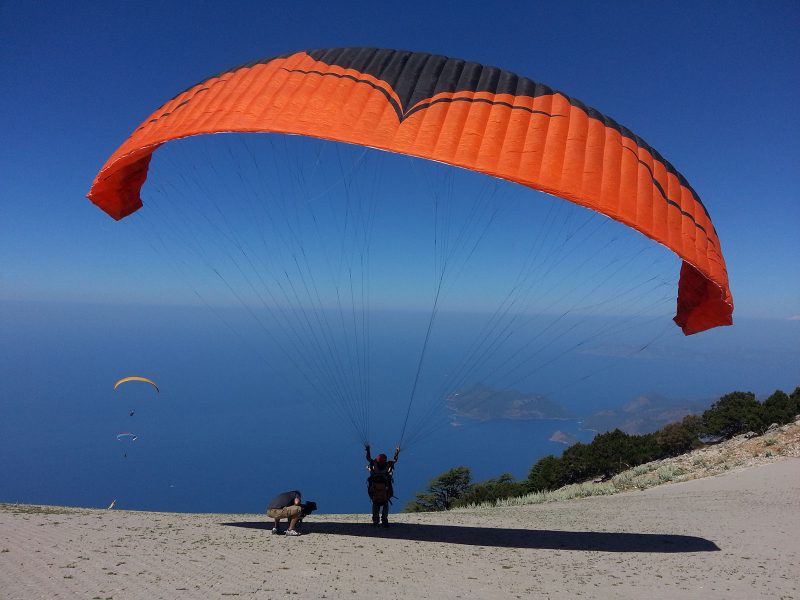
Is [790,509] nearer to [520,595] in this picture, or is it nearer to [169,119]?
[520,595]

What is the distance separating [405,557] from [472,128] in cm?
582

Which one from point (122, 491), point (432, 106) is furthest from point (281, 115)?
point (122, 491)

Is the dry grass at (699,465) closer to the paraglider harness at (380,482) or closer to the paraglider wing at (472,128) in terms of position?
the paraglider harness at (380,482)

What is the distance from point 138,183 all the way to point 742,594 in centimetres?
1098

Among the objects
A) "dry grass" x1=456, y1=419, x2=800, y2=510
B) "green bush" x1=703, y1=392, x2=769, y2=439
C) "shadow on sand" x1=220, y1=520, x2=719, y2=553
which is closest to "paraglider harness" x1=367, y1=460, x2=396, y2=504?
"shadow on sand" x1=220, y1=520, x2=719, y2=553

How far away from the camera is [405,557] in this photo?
5.79 metres

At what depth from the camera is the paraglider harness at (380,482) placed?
24.3 ft

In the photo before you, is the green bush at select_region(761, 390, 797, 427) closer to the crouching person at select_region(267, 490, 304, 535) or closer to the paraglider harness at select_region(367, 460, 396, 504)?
the paraglider harness at select_region(367, 460, 396, 504)

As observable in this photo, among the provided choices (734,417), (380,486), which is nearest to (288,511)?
(380,486)

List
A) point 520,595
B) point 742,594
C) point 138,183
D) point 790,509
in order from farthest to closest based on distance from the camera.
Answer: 1. point 790,509
2. point 138,183
3. point 742,594
4. point 520,595

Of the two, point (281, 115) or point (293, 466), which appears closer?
Result: point (281, 115)

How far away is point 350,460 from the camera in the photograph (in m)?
165

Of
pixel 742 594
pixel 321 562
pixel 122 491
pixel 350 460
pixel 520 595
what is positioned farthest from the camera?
pixel 350 460

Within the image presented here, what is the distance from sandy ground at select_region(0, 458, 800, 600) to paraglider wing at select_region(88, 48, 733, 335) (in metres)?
3.54
